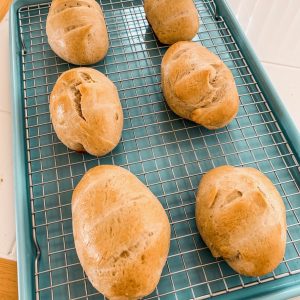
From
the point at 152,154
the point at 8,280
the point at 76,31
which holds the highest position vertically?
the point at 76,31

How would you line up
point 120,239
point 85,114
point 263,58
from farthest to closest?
point 263,58
point 85,114
point 120,239

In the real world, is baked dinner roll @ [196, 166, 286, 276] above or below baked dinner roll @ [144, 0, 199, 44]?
below

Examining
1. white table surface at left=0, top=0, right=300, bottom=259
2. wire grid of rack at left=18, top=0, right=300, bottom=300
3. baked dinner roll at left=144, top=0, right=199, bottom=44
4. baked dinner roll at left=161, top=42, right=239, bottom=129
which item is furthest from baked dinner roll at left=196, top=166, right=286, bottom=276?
baked dinner roll at left=144, top=0, right=199, bottom=44

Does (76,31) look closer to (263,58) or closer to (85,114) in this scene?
(85,114)

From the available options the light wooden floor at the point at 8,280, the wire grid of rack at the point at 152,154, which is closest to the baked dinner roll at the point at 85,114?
the wire grid of rack at the point at 152,154

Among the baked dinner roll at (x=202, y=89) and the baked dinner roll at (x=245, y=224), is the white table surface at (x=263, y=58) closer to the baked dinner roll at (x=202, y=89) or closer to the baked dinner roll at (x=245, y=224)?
the baked dinner roll at (x=202, y=89)

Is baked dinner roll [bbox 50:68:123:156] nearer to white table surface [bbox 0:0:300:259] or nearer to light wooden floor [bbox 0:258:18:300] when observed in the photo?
white table surface [bbox 0:0:300:259]

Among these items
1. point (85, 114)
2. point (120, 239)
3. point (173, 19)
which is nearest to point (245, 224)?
point (120, 239)
